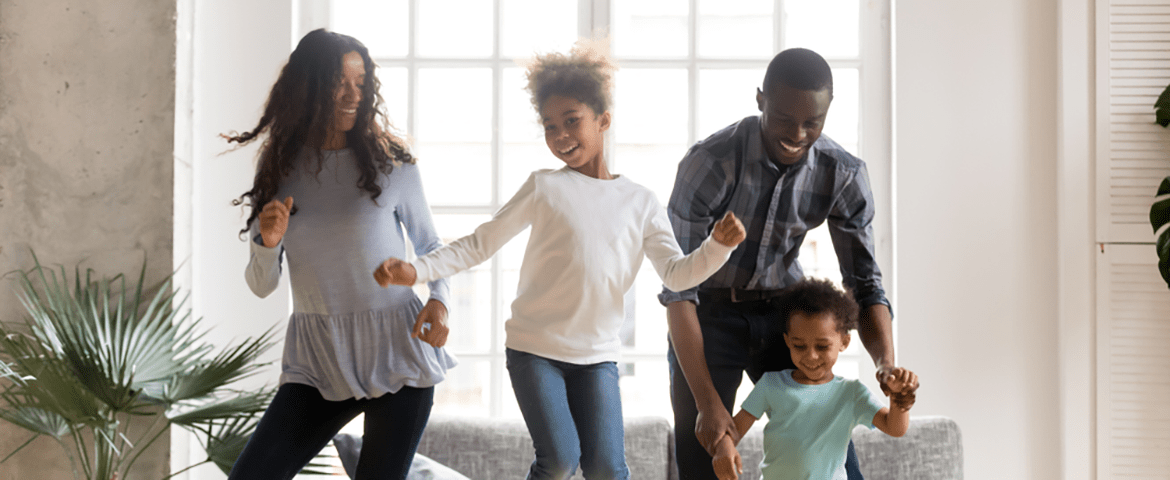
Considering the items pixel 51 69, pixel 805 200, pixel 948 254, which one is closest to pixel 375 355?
pixel 805 200

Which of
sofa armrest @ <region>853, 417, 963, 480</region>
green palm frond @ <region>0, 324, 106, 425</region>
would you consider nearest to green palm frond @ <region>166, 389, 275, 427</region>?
green palm frond @ <region>0, 324, 106, 425</region>

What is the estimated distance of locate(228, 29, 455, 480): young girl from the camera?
1596mm

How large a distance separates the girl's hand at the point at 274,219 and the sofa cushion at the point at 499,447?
1089mm

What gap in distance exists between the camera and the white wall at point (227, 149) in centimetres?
272

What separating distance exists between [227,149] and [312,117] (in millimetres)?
1274

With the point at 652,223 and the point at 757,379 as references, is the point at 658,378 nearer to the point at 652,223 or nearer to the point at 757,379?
the point at 757,379

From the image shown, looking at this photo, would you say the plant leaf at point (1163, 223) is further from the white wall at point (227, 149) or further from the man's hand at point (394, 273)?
the white wall at point (227, 149)

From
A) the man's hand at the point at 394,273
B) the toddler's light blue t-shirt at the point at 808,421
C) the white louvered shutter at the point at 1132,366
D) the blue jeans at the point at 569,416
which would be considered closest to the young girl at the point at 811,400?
the toddler's light blue t-shirt at the point at 808,421

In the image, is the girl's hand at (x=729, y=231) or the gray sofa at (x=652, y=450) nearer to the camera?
the girl's hand at (x=729, y=231)

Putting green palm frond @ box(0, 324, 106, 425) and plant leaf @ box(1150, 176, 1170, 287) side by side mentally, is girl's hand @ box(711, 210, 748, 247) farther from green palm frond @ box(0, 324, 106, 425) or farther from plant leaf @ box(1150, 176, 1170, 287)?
plant leaf @ box(1150, 176, 1170, 287)

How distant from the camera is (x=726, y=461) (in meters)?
1.56

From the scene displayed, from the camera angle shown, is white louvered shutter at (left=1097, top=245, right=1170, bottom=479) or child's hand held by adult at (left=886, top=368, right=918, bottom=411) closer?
child's hand held by adult at (left=886, top=368, right=918, bottom=411)

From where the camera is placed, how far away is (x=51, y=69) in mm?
2480

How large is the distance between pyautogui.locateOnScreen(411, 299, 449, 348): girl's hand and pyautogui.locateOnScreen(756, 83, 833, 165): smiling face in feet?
2.50
